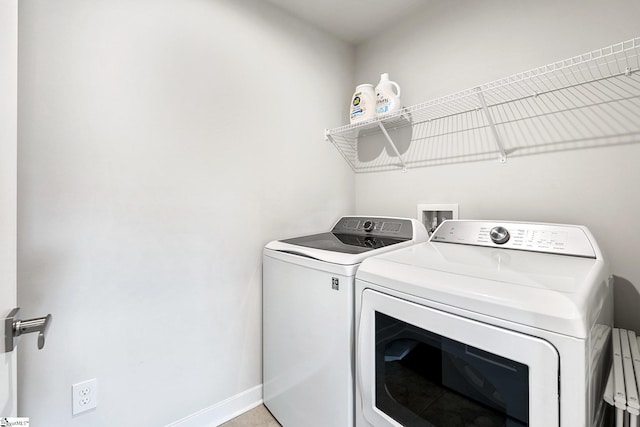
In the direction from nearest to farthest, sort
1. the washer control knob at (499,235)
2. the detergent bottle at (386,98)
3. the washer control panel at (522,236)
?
the washer control panel at (522,236) → the washer control knob at (499,235) → the detergent bottle at (386,98)

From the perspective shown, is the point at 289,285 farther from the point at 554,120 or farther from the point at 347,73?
the point at 347,73

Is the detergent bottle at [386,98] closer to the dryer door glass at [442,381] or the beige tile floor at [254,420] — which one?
the dryer door glass at [442,381]

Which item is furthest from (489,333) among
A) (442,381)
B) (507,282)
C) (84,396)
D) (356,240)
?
(84,396)

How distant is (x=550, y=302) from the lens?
0.66 m

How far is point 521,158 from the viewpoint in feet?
4.65

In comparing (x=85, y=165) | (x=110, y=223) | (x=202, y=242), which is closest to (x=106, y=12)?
(x=85, y=165)

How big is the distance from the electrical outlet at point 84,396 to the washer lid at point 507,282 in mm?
1286

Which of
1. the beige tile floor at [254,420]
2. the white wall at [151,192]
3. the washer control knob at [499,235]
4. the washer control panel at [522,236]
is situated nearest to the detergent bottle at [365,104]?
the white wall at [151,192]

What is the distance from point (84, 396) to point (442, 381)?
1478 millimetres

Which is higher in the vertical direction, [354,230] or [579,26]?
[579,26]

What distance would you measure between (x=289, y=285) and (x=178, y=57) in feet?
4.33

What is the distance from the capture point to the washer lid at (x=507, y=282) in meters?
0.65

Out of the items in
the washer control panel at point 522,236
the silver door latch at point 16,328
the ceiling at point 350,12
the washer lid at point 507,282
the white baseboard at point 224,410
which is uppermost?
the ceiling at point 350,12

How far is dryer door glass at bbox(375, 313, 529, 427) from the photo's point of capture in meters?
0.74
